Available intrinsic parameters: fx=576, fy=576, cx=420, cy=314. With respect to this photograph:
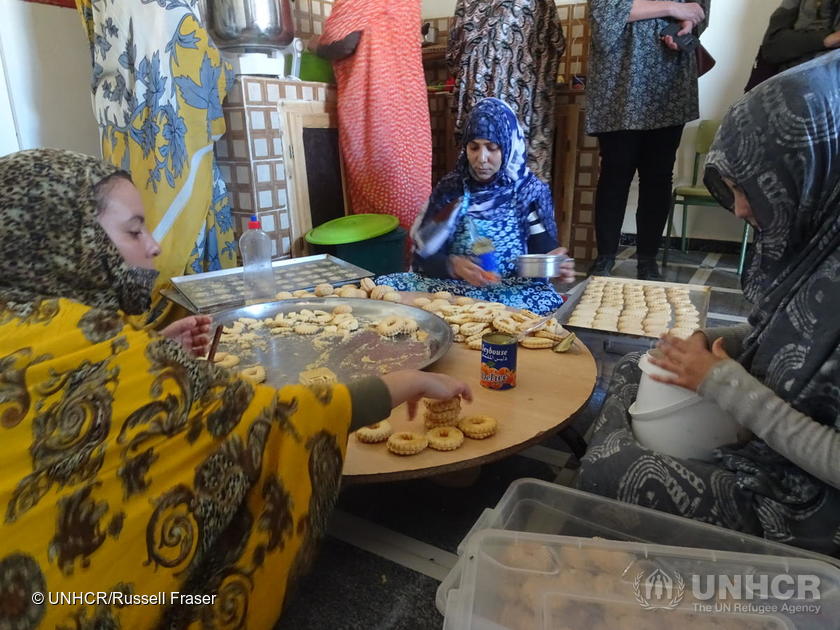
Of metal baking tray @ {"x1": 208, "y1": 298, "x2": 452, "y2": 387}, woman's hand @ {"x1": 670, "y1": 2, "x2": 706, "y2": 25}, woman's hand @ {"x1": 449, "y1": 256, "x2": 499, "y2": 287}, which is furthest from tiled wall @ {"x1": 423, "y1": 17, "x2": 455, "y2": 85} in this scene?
metal baking tray @ {"x1": 208, "y1": 298, "x2": 452, "y2": 387}

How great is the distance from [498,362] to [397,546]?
535 mm

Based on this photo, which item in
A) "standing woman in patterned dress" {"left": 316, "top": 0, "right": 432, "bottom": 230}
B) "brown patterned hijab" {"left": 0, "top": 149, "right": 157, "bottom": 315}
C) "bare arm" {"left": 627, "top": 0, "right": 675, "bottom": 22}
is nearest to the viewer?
"brown patterned hijab" {"left": 0, "top": 149, "right": 157, "bottom": 315}

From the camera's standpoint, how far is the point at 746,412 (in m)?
0.96

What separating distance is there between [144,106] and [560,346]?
2.06m

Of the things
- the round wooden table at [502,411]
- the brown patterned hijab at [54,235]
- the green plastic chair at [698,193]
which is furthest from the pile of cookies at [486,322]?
the green plastic chair at [698,193]

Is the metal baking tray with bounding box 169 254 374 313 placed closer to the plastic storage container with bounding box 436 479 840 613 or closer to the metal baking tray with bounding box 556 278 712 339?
the metal baking tray with bounding box 556 278 712 339

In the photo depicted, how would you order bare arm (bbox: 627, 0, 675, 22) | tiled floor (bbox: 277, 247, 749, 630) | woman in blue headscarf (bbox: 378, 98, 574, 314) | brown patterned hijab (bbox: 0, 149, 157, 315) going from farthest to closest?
1. bare arm (bbox: 627, 0, 675, 22)
2. woman in blue headscarf (bbox: 378, 98, 574, 314)
3. tiled floor (bbox: 277, 247, 749, 630)
4. brown patterned hijab (bbox: 0, 149, 157, 315)

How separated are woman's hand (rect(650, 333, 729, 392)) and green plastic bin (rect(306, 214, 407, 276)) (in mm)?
2093

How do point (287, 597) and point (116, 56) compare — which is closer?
point (287, 597)

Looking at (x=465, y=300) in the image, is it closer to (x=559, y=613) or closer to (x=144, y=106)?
(x=559, y=613)

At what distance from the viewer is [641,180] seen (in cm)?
334

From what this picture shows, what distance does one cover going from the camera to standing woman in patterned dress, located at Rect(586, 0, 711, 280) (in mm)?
2990

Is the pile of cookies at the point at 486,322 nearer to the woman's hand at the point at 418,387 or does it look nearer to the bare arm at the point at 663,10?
the woman's hand at the point at 418,387

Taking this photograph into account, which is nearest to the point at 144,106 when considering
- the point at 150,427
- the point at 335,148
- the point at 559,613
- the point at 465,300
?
the point at 335,148
